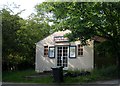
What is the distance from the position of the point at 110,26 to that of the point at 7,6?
10772 mm

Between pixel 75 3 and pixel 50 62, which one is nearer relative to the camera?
pixel 75 3

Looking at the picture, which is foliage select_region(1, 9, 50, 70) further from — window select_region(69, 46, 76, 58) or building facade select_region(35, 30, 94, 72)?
window select_region(69, 46, 76, 58)

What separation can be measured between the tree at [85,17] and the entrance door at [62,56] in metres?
6.43

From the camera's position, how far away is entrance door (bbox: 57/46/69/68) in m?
26.4

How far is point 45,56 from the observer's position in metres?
27.7

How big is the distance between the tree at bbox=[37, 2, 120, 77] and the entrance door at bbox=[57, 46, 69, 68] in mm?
6427

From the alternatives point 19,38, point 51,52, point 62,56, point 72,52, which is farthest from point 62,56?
point 19,38

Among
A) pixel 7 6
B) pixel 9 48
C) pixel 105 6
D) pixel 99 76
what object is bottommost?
pixel 99 76

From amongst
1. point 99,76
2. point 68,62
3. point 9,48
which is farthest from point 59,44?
point 99,76

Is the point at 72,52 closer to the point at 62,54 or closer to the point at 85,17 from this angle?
the point at 62,54

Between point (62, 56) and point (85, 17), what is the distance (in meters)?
9.03

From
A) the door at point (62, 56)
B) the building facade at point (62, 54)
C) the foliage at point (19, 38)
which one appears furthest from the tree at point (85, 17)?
the door at point (62, 56)

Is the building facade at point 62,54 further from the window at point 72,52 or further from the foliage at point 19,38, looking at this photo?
the foliage at point 19,38

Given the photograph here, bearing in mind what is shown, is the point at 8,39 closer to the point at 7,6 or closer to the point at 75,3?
the point at 7,6
